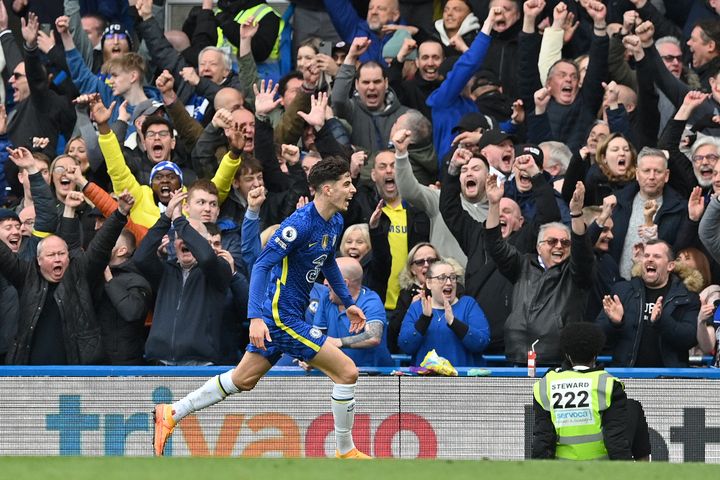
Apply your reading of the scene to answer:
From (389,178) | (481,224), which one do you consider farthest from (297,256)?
(389,178)

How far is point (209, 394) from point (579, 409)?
281cm

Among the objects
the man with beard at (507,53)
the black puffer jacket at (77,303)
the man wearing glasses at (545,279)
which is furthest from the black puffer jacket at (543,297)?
the man with beard at (507,53)

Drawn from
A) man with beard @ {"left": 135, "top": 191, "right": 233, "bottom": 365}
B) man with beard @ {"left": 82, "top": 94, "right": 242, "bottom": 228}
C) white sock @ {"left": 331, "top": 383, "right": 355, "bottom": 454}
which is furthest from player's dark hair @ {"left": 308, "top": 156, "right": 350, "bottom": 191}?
man with beard @ {"left": 82, "top": 94, "right": 242, "bottom": 228}

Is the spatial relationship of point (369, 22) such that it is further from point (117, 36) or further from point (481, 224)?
point (481, 224)

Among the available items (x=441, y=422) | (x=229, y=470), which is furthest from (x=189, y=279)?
(x=229, y=470)

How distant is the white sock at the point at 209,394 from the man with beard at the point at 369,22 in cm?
545

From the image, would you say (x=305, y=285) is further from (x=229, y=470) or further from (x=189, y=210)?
(x=229, y=470)

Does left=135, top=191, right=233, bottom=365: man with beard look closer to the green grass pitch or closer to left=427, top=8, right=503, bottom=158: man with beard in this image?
left=427, top=8, right=503, bottom=158: man with beard

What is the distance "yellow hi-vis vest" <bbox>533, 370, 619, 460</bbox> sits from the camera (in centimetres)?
806

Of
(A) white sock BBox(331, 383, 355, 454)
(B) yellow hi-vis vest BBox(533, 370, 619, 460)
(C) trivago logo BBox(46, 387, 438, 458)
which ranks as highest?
(B) yellow hi-vis vest BBox(533, 370, 619, 460)

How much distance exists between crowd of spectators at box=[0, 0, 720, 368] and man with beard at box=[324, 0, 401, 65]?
0.08 ft

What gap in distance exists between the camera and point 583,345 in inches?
321

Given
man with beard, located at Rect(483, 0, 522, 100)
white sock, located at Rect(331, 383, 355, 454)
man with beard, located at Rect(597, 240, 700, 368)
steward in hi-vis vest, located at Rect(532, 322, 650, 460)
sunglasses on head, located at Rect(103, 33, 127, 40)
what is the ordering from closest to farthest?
steward in hi-vis vest, located at Rect(532, 322, 650, 460), white sock, located at Rect(331, 383, 355, 454), man with beard, located at Rect(597, 240, 700, 368), man with beard, located at Rect(483, 0, 522, 100), sunglasses on head, located at Rect(103, 33, 127, 40)

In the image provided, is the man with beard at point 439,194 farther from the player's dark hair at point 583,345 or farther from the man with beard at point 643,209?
the player's dark hair at point 583,345
